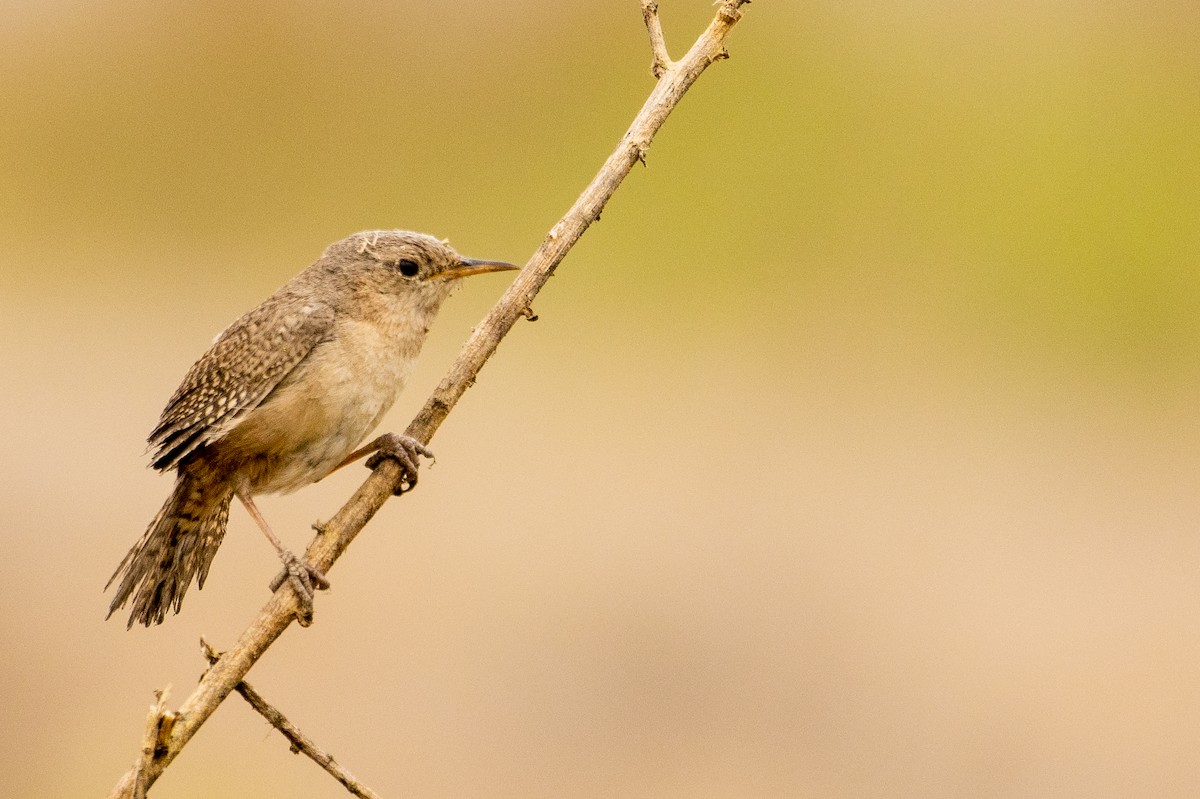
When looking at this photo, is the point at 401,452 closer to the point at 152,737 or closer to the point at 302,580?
the point at 302,580

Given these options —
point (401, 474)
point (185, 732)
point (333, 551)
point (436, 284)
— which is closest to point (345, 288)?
point (436, 284)

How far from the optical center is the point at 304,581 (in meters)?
3.02

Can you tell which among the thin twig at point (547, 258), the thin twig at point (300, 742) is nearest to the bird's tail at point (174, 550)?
the thin twig at point (547, 258)

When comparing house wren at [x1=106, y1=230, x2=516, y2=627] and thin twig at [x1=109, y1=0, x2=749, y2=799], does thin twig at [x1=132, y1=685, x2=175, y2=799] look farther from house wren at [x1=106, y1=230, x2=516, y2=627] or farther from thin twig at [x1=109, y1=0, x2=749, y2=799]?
house wren at [x1=106, y1=230, x2=516, y2=627]

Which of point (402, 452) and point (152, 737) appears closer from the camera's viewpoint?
point (152, 737)

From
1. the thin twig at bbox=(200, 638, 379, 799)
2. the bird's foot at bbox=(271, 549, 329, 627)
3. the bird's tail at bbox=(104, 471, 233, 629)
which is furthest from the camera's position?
the bird's tail at bbox=(104, 471, 233, 629)

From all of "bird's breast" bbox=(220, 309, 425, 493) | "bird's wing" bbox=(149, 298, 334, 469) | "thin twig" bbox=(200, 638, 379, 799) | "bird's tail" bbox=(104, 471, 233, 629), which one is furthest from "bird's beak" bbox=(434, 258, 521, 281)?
"thin twig" bbox=(200, 638, 379, 799)

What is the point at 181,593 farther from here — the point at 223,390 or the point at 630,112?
the point at 630,112

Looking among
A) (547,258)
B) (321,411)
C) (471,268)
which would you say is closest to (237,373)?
(321,411)

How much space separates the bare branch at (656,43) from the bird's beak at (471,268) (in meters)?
0.76

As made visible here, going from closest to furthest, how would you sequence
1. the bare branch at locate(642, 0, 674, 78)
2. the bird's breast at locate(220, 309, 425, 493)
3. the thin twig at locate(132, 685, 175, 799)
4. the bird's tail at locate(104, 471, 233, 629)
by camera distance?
the thin twig at locate(132, 685, 175, 799)
the bare branch at locate(642, 0, 674, 78)
the bird's tail at locate(104, 471, 233, 629)
the bird's breast at locate(220, 309, 425, 493)

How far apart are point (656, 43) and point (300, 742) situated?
70.3 inches

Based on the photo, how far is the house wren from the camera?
3512mm

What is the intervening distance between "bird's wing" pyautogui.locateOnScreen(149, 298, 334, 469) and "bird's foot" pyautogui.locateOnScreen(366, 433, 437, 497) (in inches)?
16.1
